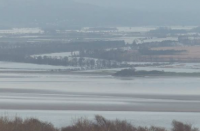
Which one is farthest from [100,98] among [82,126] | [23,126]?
[23,126]

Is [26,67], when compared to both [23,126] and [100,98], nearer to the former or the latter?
[100,98]

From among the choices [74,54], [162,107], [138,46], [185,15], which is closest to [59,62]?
[74,54]

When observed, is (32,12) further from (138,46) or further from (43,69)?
(43,69)

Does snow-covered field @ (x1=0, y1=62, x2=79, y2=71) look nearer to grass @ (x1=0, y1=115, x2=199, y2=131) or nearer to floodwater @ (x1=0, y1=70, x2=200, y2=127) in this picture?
floodwater @ (x1=0, y1=70, x2=200, y2=127)

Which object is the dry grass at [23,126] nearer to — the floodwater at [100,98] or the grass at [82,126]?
the grass at [82,126]

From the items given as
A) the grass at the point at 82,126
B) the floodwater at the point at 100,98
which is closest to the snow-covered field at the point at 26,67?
the floodwater at the point at 100,98

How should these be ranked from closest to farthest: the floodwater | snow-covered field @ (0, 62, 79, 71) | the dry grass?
the dry grass
the floodwater
snow-covered field @ (0, 62, 79, 71)

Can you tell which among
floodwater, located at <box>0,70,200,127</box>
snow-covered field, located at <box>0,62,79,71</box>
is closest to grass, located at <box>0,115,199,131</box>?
floodwater, located at <box>0,70,200,127</box>

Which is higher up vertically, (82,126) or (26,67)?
(26,67)

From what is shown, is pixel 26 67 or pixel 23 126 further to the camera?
pixel 26 67
